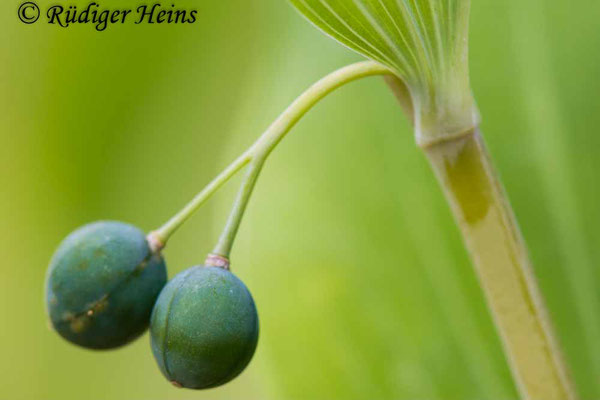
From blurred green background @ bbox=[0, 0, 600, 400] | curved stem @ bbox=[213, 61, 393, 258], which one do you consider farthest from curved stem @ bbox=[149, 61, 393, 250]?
blurred green background @ bbox=[0, 0, 600, 400]

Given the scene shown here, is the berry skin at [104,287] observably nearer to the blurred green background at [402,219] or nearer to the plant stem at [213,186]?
the plant stem at [213,186]

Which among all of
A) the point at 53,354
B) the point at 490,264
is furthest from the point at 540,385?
→ the point at 53,354

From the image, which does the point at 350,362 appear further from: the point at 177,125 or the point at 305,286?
the point at 177,125

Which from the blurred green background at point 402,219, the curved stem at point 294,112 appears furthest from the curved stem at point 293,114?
the blurred green background at point 402,219

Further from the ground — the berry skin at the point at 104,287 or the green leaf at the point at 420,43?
the green leaf at the point at 420,43

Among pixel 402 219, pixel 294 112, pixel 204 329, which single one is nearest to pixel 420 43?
pixel 294 112

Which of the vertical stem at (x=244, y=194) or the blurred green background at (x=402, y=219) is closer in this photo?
the vertical stem at (x=244, y=194)
